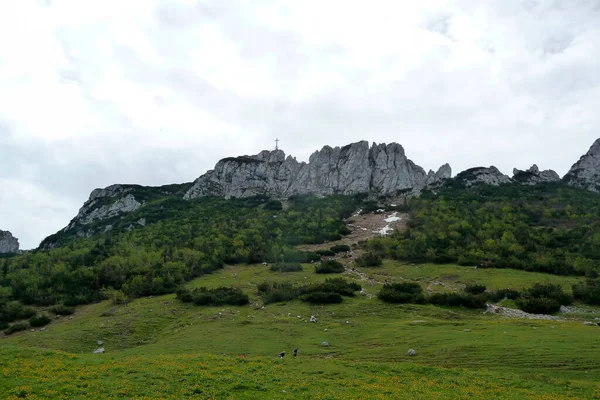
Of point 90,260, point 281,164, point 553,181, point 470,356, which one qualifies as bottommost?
point 470,356

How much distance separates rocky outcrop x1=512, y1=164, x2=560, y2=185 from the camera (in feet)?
475

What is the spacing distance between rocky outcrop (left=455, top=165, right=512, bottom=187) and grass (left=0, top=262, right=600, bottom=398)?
116m

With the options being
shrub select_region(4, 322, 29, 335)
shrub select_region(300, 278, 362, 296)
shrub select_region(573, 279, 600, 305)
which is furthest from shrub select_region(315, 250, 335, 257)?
shrub select_region(4, 322, 29, 335)

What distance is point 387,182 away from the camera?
151 meters

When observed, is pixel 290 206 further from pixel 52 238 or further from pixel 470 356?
pixel 470 356

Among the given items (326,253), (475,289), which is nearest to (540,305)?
(475,289)

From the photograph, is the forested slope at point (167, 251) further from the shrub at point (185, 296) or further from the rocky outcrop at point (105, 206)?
the rocky outcrop at point (105, 206)

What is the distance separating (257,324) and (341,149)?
136 m

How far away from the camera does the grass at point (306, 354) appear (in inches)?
725

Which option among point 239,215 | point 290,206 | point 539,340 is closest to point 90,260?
point 239,215

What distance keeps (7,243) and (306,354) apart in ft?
655

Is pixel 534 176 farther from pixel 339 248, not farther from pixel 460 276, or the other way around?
pixel 460 276

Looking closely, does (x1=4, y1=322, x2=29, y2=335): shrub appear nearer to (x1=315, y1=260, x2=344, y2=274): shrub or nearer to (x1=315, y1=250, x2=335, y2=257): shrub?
(x1=315, y1=260, x2=344, y2=274): shrub

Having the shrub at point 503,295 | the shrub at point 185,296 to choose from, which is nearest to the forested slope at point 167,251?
the shrub at point 185,296
